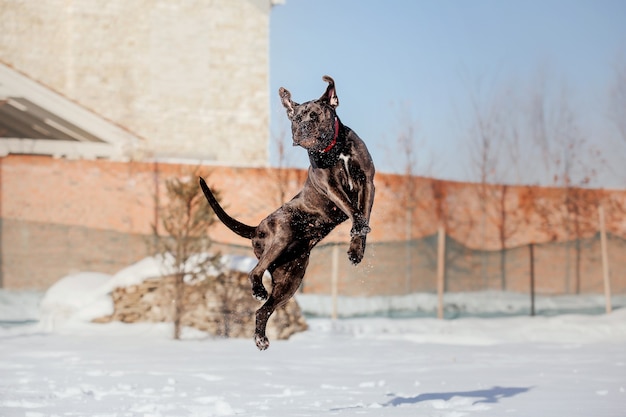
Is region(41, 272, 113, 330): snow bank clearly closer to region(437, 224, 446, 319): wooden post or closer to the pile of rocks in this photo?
the pile of rocks

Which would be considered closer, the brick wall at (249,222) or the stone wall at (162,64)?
the brick wall at (249,222)

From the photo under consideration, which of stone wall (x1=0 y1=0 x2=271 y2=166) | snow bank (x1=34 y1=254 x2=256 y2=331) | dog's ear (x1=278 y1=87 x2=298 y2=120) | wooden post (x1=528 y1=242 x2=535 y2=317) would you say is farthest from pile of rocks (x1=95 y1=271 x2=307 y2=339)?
dog's ear (x1=278 y1=87 x2=298 y2=120)

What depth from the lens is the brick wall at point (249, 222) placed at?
17328 millimetres

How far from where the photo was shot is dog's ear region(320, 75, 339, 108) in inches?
165

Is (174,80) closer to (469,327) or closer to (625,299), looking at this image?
(469,327)

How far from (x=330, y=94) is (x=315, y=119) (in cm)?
20

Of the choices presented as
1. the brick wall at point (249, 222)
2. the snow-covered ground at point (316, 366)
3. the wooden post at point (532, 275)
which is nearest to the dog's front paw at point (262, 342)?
the snow-covered ground at point (316, 366)

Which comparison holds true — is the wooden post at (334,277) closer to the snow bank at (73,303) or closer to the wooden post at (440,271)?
the wooden post at (440,271)

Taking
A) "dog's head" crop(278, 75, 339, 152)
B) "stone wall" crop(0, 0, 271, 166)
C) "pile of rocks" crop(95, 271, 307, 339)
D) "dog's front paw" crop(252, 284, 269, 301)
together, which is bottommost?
"pile of rocks" crop(95, 271, 307, 339)

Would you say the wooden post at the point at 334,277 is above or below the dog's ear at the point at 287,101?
below

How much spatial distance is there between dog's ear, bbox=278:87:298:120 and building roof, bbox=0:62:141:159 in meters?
15.1

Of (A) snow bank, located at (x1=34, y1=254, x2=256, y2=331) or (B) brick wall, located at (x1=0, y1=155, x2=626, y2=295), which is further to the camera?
(B) brick wall, located at (x1=0, y1=155, x2=626, y2=295)

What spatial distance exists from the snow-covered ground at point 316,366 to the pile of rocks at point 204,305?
0.26 meters

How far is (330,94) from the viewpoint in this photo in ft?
13.9
